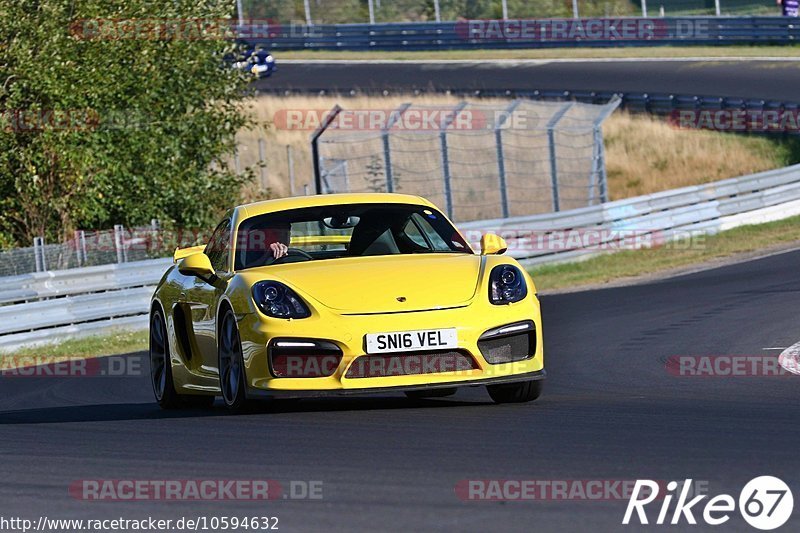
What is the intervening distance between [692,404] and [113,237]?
40.6 ft

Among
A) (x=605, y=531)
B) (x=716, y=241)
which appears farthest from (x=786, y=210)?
(x=605, y=531)

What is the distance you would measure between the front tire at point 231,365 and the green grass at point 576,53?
33.4 meters

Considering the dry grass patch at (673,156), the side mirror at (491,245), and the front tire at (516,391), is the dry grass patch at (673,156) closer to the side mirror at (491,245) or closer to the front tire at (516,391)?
the side mirror at (491,245)

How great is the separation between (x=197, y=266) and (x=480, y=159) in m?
22.9

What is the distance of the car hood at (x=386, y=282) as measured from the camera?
26.3ft

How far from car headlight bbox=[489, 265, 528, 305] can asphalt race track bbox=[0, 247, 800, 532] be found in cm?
59

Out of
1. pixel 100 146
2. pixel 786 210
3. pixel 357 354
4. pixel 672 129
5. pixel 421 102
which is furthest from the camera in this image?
pixel 421 102

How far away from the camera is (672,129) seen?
107ft

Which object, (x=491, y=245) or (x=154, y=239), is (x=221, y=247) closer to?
(x=491, y=245)

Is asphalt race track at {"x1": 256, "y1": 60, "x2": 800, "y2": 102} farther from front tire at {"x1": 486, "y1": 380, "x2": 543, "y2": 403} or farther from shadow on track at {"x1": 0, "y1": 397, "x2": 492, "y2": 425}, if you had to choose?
front tire at {"x1": 486, "y1": 380, "x2": 543, "y2": 403}

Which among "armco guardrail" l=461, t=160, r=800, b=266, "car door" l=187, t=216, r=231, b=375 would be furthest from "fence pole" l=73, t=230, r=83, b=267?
"car door" l=187, t=216, r=231, b=375

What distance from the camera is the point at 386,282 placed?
8.22 metres

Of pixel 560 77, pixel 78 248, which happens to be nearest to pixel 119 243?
pixel 78 248

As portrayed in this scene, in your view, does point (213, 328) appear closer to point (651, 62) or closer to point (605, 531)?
point (605, 531)
